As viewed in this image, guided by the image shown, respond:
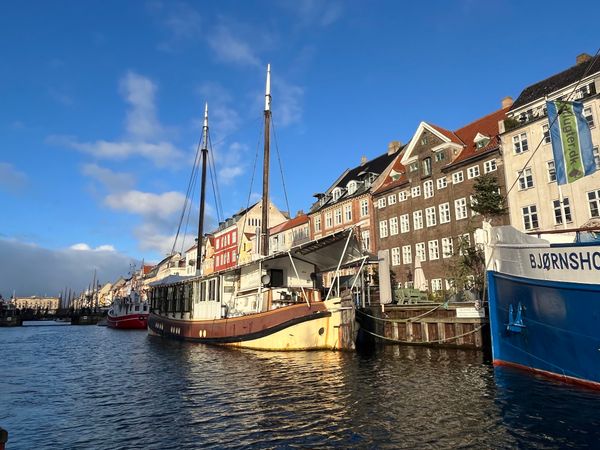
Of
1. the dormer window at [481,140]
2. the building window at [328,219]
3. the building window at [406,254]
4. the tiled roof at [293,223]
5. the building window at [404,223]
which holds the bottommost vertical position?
the building window at [406,254]

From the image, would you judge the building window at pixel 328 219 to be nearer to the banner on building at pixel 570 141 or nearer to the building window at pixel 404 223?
the building window at pixel 404 223

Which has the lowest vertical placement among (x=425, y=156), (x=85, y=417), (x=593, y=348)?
(x=85, y=417)

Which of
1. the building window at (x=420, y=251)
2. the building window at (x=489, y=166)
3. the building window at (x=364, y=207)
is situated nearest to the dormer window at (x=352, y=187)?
the building window at (x=364, y=207)

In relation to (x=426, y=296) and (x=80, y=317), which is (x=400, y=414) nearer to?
(x=426, y=296)

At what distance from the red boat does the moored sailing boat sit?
29.9 meters

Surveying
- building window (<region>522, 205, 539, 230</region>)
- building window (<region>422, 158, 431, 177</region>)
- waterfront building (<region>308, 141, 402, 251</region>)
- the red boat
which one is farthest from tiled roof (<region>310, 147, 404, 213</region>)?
the red boat

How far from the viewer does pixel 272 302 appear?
24.8 m

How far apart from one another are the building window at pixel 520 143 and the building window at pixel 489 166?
215 centimetres

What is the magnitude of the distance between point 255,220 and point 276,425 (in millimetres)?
72205

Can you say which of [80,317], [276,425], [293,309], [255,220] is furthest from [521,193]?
[80,317]

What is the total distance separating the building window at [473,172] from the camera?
3796 centimetres

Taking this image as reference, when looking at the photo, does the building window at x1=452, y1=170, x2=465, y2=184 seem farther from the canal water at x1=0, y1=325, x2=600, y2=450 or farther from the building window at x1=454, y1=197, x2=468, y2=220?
the canal water at x1=0, y1=325, x2=600, y2=450

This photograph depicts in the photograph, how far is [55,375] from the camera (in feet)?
64.3

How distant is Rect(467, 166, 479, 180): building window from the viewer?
37956 millimetres
